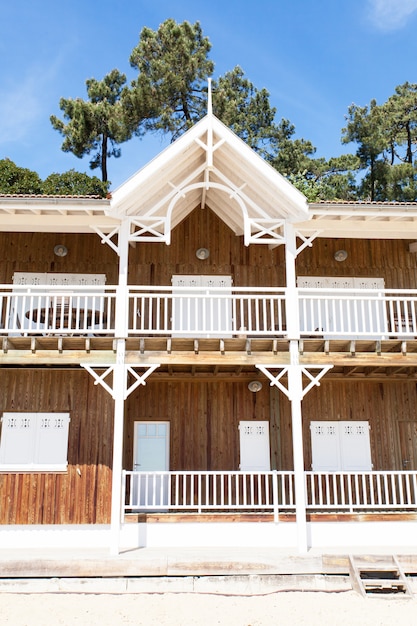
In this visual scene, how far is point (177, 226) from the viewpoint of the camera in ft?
56.0

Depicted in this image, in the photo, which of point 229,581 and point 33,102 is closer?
point 229,581

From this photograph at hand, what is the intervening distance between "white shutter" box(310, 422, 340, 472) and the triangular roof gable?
16.9 ft

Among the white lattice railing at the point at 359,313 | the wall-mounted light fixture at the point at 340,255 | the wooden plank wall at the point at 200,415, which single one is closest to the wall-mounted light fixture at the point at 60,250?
the wooden plank wall at the point at 200,415

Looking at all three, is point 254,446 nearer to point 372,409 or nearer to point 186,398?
point 186,398

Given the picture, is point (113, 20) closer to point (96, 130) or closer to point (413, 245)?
point (96, 130)

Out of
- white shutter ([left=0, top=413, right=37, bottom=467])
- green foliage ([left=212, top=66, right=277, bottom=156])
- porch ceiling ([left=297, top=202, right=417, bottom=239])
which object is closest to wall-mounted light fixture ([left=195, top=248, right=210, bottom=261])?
porch ceiling ([left=297, top=202, right=417, bottom=239])

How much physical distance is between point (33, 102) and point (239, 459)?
28.9 metres

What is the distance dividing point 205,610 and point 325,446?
6616 millimetres

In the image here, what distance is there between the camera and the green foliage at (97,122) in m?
35.8

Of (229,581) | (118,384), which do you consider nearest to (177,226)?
(118,384)

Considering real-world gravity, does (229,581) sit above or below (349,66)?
below

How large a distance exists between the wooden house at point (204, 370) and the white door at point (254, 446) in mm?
34

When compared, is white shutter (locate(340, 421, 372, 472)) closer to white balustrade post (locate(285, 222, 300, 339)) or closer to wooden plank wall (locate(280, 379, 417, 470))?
wooden plank wall (locate(280, 379, 417, 470))

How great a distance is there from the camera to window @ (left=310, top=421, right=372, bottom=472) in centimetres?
1605
